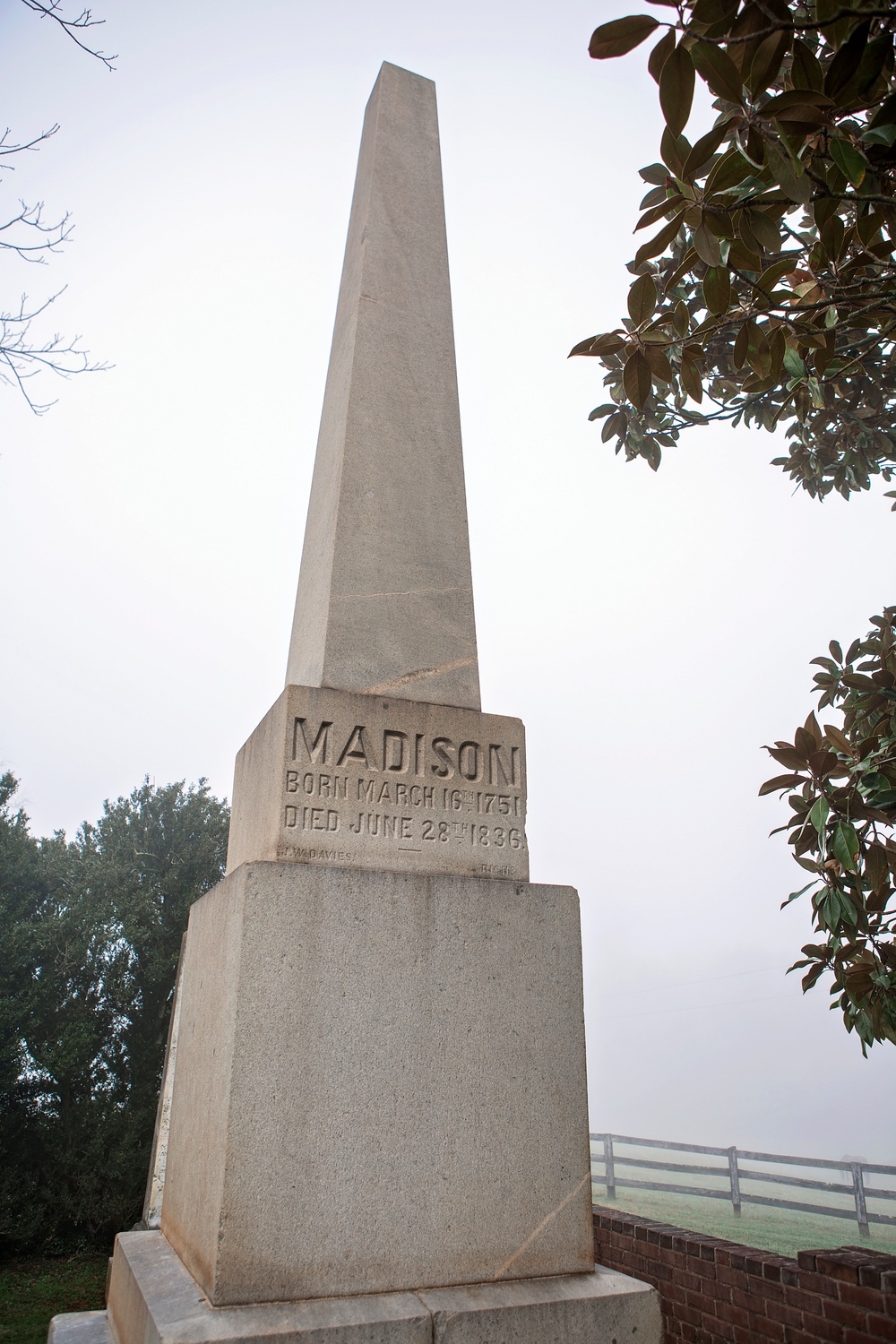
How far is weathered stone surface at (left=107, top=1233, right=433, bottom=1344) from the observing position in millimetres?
2041

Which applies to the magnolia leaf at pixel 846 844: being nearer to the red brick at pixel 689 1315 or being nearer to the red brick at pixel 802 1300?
the red brick at pixel 802 1300

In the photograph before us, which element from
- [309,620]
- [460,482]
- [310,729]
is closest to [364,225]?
[460,482]

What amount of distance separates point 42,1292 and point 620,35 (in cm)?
1529

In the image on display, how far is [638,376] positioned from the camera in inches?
92.2

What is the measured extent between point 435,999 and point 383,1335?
0.81 meters

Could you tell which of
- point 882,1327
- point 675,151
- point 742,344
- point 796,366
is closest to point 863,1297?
point 882,1327

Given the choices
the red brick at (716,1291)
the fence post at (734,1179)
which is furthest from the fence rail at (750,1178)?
the red brick at (716,1291)

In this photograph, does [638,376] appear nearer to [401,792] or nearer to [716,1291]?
[401,792]

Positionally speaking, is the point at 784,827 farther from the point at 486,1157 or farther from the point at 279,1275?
the point at 279,1275

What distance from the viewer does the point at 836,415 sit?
227 inches

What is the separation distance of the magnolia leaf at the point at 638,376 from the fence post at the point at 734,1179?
541 inches

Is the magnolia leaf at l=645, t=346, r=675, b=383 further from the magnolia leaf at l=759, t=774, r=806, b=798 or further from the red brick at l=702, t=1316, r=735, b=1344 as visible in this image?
the red brick at l=702, t=1316, r=735, b=1344

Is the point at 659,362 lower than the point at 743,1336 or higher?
higher

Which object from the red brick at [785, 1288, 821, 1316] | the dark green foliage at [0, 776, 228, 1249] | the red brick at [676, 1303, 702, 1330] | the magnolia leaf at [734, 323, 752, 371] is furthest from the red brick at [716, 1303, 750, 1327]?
the dark green foliage at [0, 776, 228, 1249]
